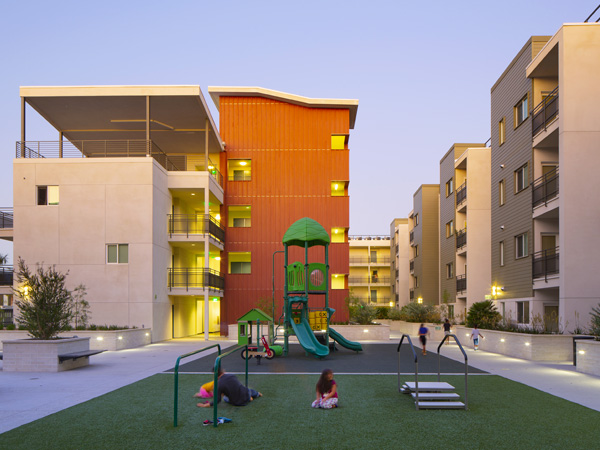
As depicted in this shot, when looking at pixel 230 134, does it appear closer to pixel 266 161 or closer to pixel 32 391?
pixel 266 161

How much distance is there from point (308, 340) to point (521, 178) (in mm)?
13931

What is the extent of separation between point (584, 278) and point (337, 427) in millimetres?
16295

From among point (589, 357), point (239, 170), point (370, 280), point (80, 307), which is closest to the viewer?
point (589, 357)

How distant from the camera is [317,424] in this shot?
9922 mm

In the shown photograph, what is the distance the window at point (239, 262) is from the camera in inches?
1532

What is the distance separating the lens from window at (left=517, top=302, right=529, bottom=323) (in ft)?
88.5

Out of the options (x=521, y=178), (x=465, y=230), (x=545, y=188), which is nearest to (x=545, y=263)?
(x=545, y=188)

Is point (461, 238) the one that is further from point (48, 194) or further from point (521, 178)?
point (48, 194)

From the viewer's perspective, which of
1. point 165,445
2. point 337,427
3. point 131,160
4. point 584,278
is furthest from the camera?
point 131,160

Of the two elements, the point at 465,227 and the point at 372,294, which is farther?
the point at 372,294

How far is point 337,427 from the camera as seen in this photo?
31.8ft

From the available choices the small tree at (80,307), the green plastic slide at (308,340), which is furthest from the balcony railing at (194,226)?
the green plastic slide at (308,340)

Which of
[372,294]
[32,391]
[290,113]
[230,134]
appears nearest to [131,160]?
[230,134]

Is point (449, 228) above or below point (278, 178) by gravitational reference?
below
